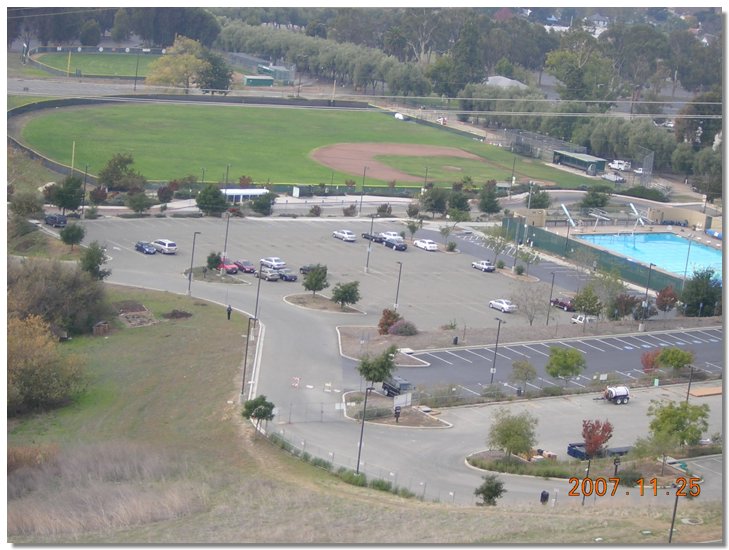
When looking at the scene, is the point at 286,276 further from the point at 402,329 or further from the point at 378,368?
the point at 378,368

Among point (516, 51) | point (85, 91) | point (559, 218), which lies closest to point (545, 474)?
point (559, 218)

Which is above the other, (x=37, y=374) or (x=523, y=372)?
(x=523, y=372)

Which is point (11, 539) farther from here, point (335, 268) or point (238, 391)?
→ point (335, 268)

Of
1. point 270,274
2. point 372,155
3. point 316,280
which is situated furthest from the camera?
point 372,155

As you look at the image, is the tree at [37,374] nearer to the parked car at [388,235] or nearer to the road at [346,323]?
the road at [346,323]

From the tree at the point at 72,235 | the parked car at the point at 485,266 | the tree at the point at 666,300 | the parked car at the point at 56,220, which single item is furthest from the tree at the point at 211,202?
the tree at the point at 666,300

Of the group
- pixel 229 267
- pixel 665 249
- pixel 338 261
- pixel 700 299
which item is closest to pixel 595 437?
pixel 700 299
